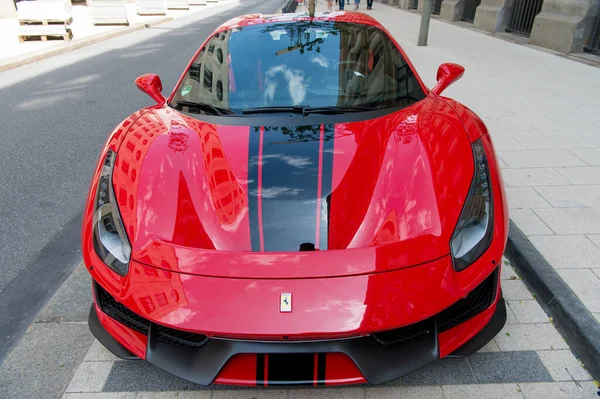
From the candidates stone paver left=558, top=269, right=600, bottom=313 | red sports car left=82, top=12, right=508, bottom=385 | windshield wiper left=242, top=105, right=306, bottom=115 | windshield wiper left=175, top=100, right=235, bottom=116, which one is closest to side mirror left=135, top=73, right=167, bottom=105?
windshield wiper left=175, top=100, right=235, bottom=116

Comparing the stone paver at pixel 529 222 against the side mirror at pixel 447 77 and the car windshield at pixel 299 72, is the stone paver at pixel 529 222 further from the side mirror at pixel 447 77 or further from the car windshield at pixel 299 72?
the car windshield at pixel 299 72

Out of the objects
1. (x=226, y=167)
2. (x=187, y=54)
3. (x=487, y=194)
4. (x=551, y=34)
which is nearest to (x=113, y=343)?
(x=226, y=167)

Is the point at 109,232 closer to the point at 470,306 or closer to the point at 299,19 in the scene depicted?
the point at 470,306

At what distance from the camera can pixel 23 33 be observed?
11.7m

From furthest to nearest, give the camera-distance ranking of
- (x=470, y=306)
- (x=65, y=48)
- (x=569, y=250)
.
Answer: (x=65, y=48), (x=569, y=250), (x=470, y=306)

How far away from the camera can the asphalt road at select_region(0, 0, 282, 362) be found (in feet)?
8.72

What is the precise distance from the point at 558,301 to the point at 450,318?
98cm

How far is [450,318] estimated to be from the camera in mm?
1680

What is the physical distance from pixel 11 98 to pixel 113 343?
6.51m

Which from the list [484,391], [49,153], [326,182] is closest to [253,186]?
[326,182]

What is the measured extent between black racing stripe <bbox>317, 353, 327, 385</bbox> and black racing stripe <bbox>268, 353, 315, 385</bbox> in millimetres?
20

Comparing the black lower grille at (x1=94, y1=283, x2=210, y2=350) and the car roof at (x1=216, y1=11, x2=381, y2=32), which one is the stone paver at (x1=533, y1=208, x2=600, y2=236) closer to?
the car roof at (x1=216, y1=11, x2=381, y2=32)

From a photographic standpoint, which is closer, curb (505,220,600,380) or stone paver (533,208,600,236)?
curb (505,220,600,380)

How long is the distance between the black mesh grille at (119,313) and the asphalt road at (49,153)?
0.78m
